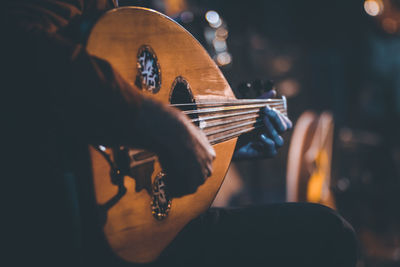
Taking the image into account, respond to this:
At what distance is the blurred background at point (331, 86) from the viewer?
301 centimetres

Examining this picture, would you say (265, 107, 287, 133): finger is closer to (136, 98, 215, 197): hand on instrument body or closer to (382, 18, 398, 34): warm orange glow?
(136, 98, 215, 197): hand on instrument body

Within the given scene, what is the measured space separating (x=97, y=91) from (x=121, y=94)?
0.16 feet

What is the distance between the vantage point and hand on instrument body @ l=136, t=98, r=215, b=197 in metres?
0.65

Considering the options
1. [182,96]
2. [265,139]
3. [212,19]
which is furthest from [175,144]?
[212,19]

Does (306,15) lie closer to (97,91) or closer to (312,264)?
(312,264)

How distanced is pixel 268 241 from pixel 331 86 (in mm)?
4111

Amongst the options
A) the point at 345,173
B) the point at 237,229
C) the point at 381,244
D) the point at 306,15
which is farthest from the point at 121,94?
the point at 306,15

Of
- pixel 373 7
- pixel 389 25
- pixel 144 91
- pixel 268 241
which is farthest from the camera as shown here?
pixel 389 25

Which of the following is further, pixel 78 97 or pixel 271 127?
pixel 271 127

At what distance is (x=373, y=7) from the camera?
4.46 m

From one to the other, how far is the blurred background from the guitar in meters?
1.56

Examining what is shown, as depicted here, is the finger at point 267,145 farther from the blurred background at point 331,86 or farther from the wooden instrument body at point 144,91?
the blurred background at point 331,86

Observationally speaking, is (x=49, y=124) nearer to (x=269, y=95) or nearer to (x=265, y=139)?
(x=265, y=139)

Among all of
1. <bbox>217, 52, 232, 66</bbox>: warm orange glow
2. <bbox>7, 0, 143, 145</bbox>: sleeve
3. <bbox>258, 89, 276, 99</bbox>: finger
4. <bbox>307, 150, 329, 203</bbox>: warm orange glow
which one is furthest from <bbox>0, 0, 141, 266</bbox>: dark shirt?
<bbox>217, 52, 232, 66</bbox>: warm orange glow
